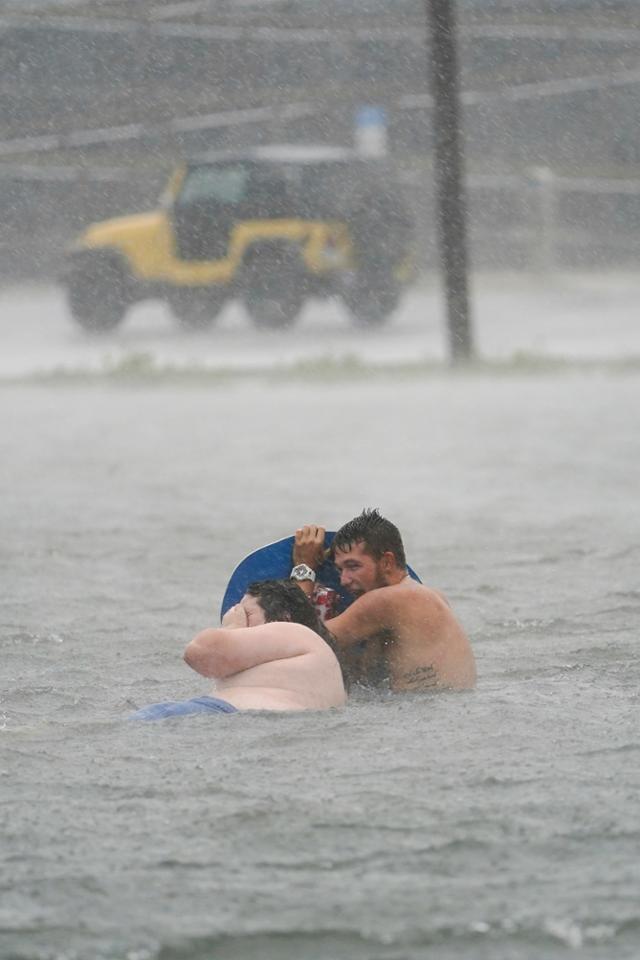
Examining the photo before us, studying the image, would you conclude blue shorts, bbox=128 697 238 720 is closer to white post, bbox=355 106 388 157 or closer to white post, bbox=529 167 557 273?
white post, bbox=355 106 388 157

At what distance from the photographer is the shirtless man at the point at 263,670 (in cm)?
506

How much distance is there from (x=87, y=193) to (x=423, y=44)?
176 inches

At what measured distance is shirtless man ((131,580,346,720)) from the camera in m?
5.06

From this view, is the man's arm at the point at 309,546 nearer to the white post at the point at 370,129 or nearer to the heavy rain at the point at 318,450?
the heavy rain at the point at 318,450

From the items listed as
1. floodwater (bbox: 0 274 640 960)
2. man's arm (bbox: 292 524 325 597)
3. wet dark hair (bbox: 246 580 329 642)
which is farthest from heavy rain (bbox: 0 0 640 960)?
man's arm (bbox: 292 524 325 597)

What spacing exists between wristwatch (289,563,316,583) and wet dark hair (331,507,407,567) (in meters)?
0.15

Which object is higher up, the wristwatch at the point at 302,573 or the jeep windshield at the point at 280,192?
the jeep windshield at the point at 280,192

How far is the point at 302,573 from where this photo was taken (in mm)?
5609

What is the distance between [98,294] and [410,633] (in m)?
13.9

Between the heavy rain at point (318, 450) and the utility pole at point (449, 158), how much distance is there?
3 centimetres

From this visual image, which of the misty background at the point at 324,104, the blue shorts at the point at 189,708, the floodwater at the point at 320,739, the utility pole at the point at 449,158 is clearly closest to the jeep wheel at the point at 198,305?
the misty background at the point at 324,104

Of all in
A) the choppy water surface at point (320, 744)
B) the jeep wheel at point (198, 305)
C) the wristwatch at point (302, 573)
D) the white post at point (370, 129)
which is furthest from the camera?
the white post at point (370, 129)

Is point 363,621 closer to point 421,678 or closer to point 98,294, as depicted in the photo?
point 421,678

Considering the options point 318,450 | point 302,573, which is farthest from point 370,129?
point 302,573
